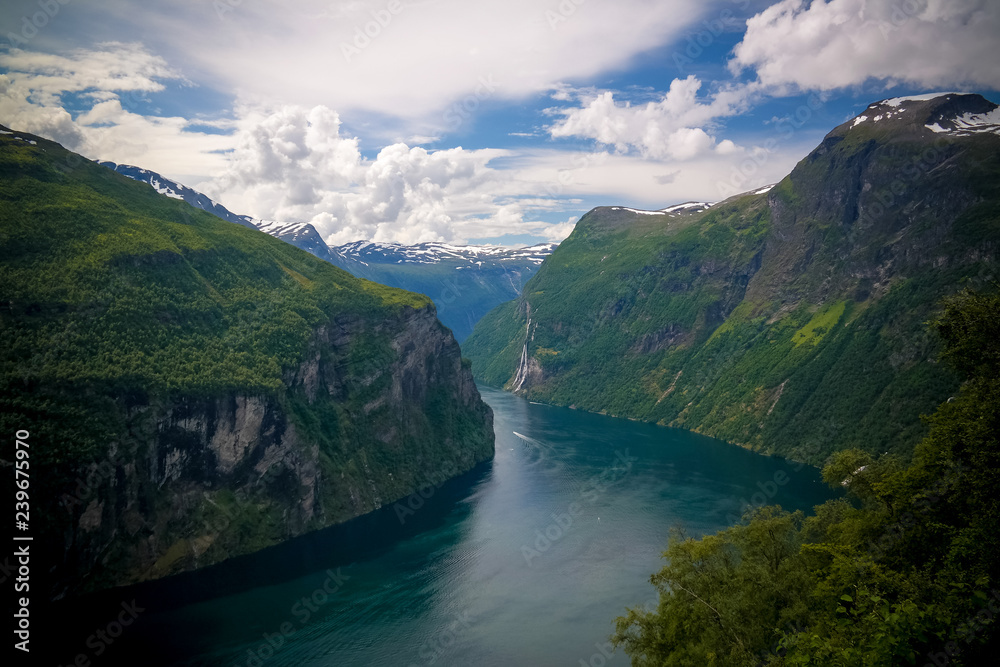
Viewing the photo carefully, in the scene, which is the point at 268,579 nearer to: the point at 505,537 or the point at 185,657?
the point at 185,657

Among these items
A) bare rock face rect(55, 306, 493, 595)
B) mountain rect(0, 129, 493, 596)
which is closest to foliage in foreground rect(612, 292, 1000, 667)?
bare rock face rect(55, 306, 493, 595)

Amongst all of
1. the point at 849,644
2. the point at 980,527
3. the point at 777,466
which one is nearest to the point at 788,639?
the point at 849,644

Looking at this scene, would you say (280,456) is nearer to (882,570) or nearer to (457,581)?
(457,581)

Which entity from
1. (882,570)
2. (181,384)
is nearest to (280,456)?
(181,384)

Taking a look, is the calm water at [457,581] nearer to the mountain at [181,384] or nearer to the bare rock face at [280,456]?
the bare rock face at [280,456]

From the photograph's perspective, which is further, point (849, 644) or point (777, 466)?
point (777, 466)

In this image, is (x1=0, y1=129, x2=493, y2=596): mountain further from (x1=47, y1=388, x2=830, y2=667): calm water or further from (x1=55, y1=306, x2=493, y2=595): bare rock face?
(x1=47, y1=388, x2=830, y2=667): calm water

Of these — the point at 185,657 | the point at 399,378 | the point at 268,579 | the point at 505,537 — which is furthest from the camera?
the point at 399,378
